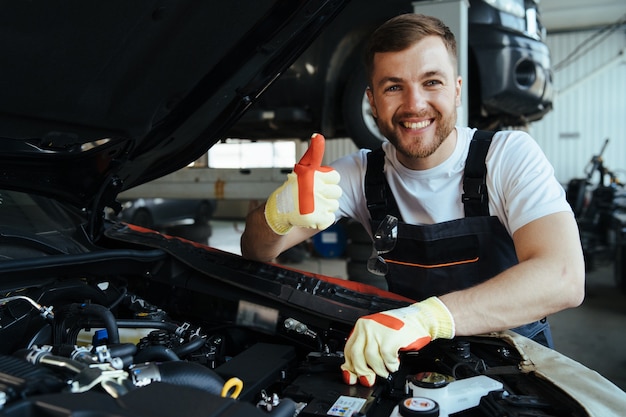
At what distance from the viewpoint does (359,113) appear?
8.18 ft

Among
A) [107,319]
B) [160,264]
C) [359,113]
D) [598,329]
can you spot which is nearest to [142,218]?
[359,113]

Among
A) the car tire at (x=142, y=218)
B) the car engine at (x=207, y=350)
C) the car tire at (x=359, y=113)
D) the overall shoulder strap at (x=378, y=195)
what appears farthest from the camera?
the car tire at (x=142, y=218)

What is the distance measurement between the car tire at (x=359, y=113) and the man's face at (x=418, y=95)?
1.04 m

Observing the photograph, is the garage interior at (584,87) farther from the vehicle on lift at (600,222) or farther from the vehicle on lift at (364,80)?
the vehicle on lift at (364,80)

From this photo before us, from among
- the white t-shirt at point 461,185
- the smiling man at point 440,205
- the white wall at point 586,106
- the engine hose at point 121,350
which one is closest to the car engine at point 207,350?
the engine hose at point 121,350

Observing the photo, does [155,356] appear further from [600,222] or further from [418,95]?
[600,222]

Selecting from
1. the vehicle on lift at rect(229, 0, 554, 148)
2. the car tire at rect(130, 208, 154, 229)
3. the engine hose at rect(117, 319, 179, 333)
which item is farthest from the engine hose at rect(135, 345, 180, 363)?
the car tire at rect(130, 208, 154, 229)

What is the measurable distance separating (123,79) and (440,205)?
2.87ft

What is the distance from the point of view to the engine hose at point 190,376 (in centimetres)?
72

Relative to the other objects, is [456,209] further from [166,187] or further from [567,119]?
[567,119]

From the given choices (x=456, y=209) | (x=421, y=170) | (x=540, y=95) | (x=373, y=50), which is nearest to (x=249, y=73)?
(x=373, y=50)

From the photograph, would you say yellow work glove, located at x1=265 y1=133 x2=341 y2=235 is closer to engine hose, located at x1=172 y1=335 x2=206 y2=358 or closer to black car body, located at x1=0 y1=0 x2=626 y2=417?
black car body, located at x1=0 y1=0 x2=626 y2=417

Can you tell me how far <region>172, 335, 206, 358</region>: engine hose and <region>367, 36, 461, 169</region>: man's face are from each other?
2.44 ft

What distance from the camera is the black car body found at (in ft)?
2.71
